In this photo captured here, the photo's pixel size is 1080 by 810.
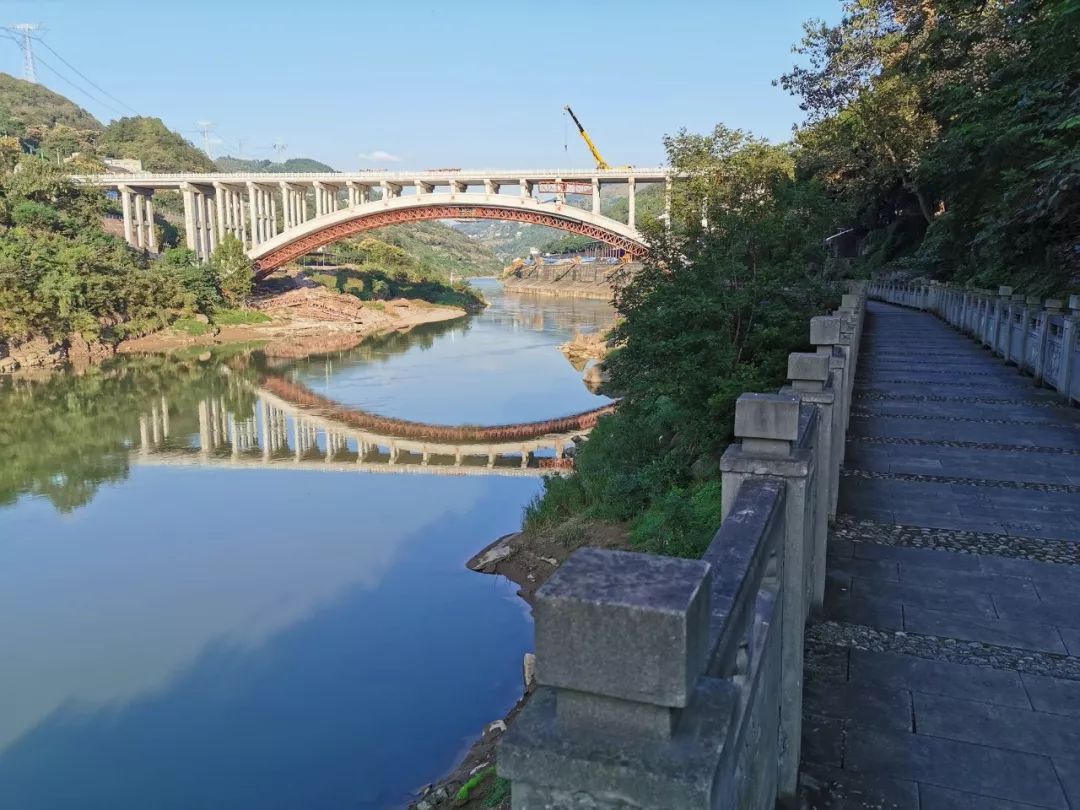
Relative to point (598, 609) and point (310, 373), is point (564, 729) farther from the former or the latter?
point (310, 373)

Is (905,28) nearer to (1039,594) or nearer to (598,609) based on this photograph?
(1039,594)

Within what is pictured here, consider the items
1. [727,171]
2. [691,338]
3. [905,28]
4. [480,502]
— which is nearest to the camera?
[691,338]

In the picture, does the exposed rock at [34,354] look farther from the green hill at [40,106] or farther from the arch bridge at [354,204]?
the green hill at [40,106]

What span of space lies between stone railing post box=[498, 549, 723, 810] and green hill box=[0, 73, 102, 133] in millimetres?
104496

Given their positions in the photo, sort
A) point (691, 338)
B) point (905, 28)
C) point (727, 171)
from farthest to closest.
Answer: point (905, 28)
point (727, 171)
point (691, 338)

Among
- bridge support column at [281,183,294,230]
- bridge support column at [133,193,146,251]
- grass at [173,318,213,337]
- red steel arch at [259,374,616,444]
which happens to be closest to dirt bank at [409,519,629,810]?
red steel arch at [259,374,616,444]

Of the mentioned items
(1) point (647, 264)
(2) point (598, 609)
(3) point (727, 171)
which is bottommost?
(2) point (598, 609)

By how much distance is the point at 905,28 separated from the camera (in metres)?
25.7

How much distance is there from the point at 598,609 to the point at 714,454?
8.73 meters

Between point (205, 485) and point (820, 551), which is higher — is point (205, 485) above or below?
below

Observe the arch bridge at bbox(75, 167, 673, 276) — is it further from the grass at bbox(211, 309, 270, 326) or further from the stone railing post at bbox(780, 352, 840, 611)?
the stone railing post at bbox(780, 352, 840, 611)

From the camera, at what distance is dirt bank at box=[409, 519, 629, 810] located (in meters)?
6.67

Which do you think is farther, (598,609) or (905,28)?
(905,28)

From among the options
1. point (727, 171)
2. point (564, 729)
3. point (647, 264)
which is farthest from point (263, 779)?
point (727, 171)
